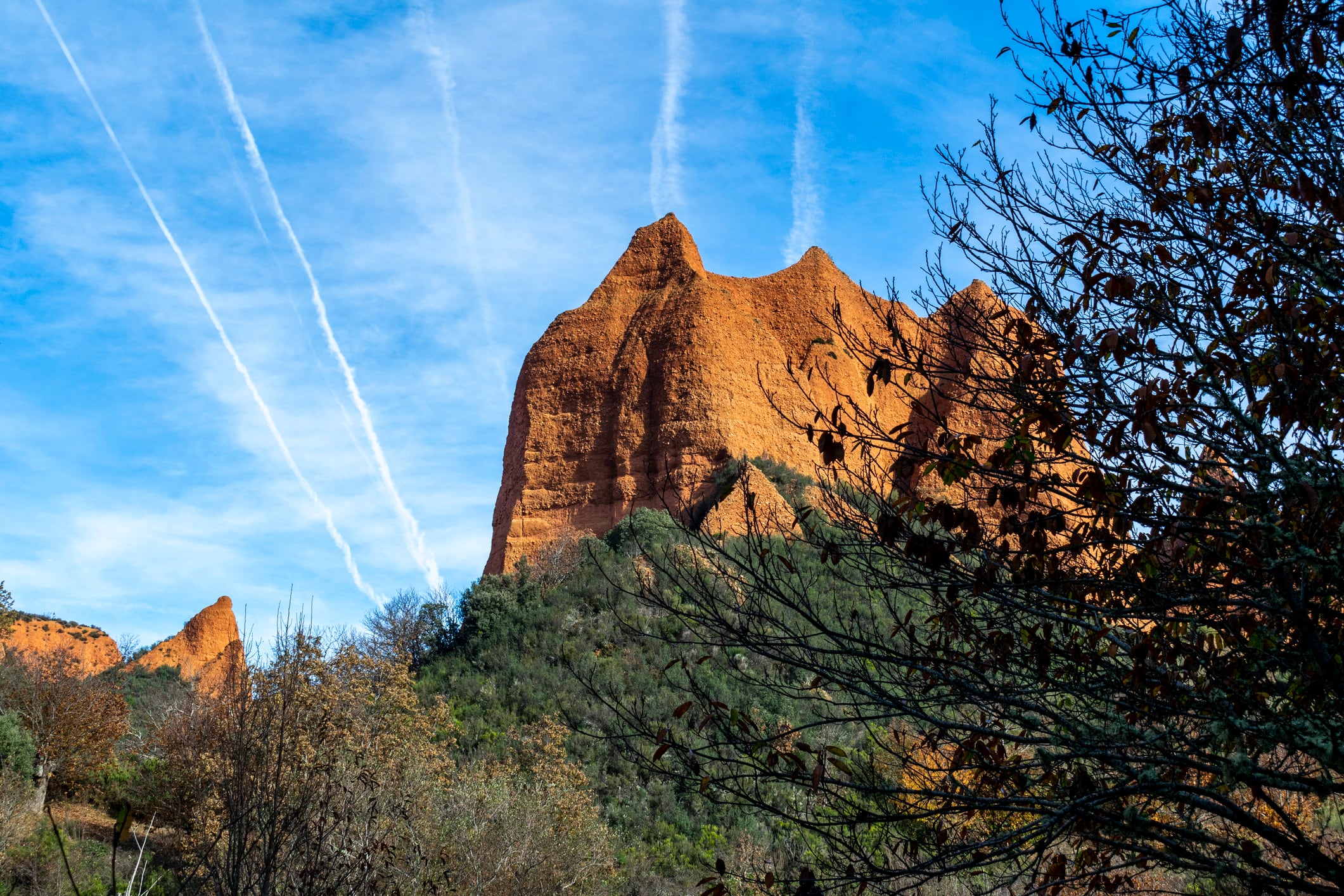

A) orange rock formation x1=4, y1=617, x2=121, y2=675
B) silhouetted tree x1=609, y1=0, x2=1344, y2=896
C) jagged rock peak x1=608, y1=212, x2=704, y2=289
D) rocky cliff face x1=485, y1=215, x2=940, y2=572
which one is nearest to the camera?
silhouetted tree x1=609, y1=0, x2=1344, y2=896

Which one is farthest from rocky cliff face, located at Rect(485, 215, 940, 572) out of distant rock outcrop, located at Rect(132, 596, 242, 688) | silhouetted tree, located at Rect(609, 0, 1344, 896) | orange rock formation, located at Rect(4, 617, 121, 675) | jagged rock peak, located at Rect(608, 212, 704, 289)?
silhouetted tree, located at Rect(609, 0, 1344, 896)

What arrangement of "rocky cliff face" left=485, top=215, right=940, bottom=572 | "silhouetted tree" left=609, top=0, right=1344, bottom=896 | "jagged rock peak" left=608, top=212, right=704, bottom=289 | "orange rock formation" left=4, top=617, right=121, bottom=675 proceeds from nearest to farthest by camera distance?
"silhouetted tree" left=609, top=0, right=1344, bottom=896, "rocky cliff face" left=485, top=215, right=940, bottom=572, "jagged rock peak" left=608, top=212, right=704, bottom=289, "orange rock formation" left=4, top=617, right=121, bottom=675

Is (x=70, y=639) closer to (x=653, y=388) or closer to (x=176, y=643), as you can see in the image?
(x=176, y=643)

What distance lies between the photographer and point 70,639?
143ft

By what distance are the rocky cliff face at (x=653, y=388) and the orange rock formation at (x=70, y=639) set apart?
20.5 meters

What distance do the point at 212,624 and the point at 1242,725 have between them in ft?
146

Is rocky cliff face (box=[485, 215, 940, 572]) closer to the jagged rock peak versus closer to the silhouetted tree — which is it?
the jagged rock peak

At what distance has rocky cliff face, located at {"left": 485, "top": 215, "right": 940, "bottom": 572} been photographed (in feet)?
110

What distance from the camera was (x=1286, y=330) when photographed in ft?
12.2

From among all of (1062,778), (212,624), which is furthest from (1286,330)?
(212,624)

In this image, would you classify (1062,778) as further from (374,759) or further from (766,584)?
(374,759)

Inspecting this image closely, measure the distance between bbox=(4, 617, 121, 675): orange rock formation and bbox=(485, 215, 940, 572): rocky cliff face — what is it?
2049 centimetres

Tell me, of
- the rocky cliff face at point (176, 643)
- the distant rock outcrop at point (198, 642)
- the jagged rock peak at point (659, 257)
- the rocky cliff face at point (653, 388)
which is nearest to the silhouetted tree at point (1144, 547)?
the rocky cliff face at point (653, 388)

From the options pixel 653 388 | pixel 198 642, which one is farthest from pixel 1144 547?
pixel 198 642
